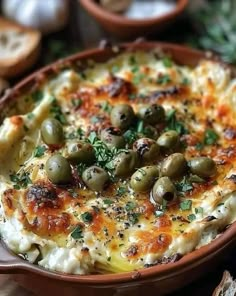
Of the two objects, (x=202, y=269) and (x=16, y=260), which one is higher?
(x=16, y=260)

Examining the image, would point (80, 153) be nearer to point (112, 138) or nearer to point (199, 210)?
point (112, 138)

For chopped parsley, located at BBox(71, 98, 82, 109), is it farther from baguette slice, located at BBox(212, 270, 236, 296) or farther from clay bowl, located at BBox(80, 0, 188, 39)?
baguette slice, located at BBox(212, 270, 236, 296)

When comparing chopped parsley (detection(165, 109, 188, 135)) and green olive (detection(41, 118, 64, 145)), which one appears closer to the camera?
green olive (detection(41, 118, 64, 145))

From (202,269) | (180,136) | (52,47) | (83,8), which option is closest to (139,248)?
(202,269)

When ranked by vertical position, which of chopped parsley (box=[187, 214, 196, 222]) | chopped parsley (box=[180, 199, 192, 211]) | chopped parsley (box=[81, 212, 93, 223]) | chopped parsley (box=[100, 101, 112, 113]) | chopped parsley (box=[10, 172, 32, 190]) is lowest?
chopped parsley (box=[187, 214, 196, 222])

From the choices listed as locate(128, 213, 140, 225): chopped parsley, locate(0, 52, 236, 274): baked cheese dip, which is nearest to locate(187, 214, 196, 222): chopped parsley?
locate(0, 52, 236, 274): baked cheese dip

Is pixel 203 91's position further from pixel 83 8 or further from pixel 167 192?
pixel 83 8

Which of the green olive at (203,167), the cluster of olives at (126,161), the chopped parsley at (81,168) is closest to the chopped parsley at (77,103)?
the cluster of olives at (126,161)
